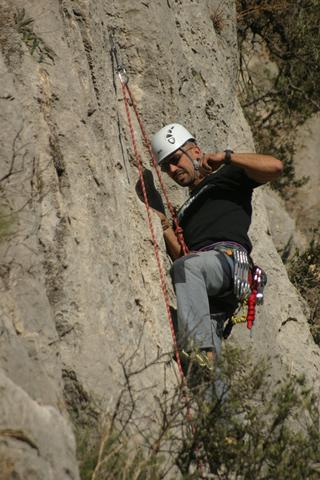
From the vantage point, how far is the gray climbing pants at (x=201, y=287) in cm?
712

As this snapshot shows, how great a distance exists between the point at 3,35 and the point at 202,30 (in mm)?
3264

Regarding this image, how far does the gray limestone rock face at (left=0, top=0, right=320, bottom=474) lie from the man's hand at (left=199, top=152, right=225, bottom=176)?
0.46 m

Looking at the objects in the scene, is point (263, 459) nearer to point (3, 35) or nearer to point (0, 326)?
point (0, 326)

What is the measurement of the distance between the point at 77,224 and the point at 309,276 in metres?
5.22

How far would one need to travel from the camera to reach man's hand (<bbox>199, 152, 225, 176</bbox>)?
7.46 m

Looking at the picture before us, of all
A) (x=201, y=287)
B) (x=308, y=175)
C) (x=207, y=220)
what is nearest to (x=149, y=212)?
(x=207, y=220)

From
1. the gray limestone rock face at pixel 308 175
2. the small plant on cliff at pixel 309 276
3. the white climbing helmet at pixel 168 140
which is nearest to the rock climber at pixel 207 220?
the white climbing helmet at pixel 168 140

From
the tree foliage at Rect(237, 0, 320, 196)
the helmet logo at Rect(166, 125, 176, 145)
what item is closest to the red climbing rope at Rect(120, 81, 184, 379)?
the helmet logo at Rect(166, 125, 176, 145)

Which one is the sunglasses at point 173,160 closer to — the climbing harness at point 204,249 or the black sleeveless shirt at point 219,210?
the climbing harness at point 204,249

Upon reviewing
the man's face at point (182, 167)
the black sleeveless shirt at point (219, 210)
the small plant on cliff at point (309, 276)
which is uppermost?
the man's face at point (182, 167)

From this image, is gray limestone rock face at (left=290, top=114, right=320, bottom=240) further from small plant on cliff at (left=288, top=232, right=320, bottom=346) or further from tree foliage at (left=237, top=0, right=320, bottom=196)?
small plant on cliff at (left=288, top=232, right=320, bottom=346)

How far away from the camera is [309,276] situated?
36.6 ft

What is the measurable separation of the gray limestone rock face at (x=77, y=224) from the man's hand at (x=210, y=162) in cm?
46

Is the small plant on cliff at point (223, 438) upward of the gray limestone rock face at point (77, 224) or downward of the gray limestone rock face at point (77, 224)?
downward
